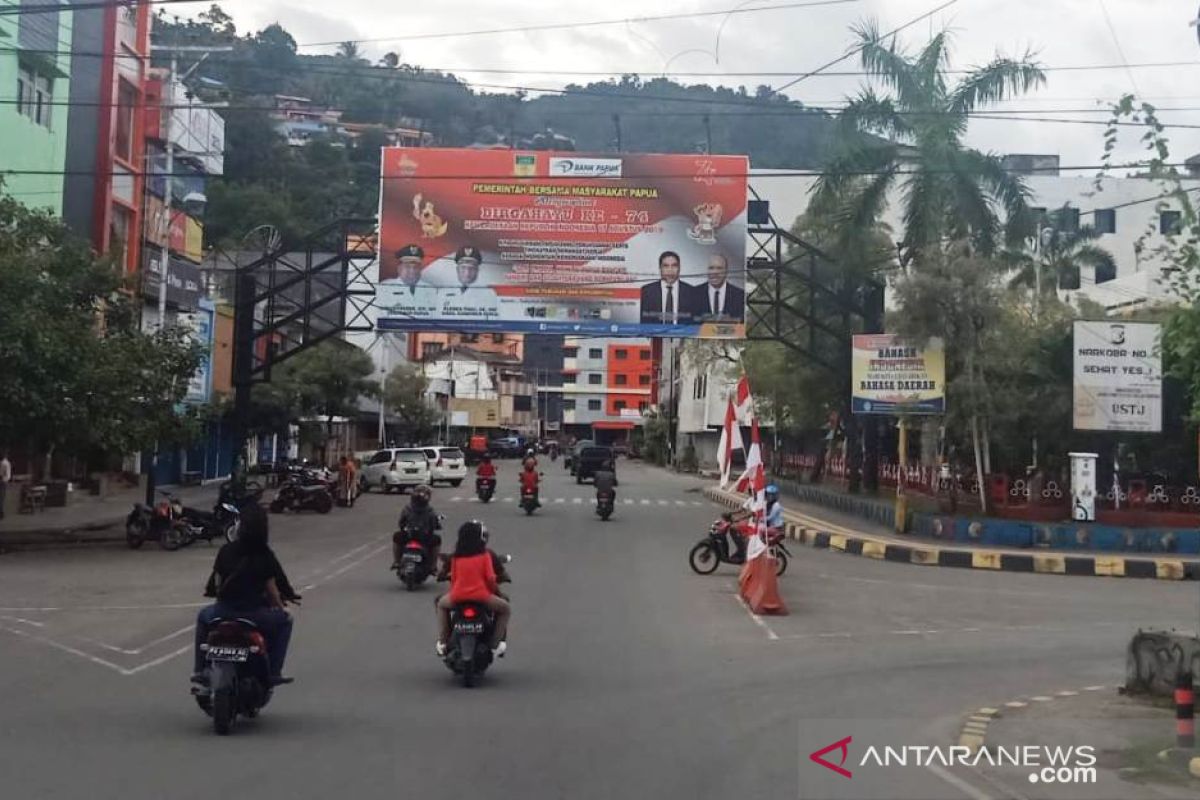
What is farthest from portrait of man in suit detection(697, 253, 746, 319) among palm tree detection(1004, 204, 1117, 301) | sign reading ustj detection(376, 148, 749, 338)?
palm tree detection(1004, 204, 1117, 301)

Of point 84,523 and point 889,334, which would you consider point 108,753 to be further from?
point 889,334

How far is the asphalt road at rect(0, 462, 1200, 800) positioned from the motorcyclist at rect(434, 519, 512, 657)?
0.44 m

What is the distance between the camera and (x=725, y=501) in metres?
43.6

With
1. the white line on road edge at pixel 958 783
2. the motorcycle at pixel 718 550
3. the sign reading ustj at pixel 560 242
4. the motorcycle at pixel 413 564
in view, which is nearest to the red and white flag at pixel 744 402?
the motorcycle at pixel 718 550

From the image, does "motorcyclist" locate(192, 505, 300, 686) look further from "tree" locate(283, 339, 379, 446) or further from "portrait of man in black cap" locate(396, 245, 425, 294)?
"tree" locate(283, 339, 379, 446)

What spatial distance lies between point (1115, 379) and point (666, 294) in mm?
11460

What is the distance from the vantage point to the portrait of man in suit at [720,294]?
3384 cm

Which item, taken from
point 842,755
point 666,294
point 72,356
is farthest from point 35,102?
point 842,755

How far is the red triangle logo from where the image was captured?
26.8 ft

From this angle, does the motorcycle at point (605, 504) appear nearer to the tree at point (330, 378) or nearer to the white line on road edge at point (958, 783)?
the tree at point (330, 378)

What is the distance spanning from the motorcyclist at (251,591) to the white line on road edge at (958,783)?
4612 mm

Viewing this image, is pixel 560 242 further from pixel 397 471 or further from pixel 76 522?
pixel 397 471

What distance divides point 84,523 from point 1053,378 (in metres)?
22.8

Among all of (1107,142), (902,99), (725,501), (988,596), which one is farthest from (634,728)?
(725,501)
